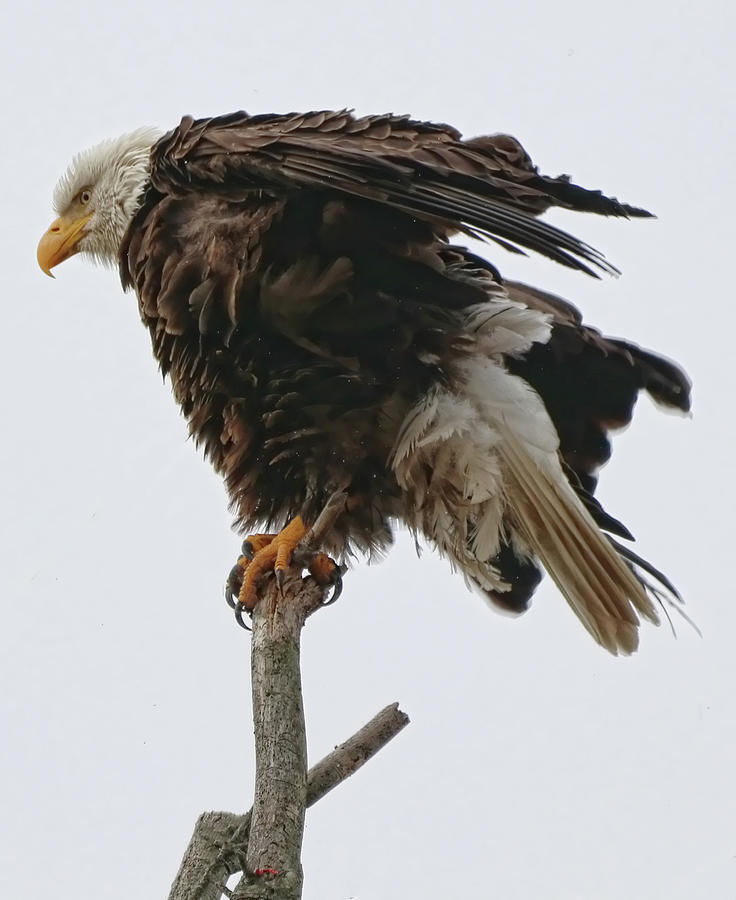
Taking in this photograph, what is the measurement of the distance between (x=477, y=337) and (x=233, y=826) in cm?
139

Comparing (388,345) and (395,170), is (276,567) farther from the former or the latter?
(395,170)

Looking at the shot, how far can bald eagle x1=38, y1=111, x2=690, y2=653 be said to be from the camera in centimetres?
324

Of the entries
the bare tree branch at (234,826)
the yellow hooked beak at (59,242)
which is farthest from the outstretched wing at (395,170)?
the bare tree branch at (234,826)

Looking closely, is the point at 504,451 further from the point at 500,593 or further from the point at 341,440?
the point at 500,593

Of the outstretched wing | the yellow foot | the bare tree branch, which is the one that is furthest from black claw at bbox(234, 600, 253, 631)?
the outstretched wing

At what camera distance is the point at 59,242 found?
4.41 metres

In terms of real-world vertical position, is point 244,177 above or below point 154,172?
below

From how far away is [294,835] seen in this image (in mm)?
2615

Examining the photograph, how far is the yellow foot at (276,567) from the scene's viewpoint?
136 inches

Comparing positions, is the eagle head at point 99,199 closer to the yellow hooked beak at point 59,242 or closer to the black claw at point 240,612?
the yellow hooked beak at point 59,242

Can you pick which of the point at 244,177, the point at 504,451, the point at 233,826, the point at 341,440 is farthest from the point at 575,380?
the point at 233,826

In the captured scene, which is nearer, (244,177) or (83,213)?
(244,177)

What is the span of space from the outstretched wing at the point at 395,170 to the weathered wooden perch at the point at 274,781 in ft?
3.35

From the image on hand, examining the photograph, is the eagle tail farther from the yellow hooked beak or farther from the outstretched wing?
the yellow hooked beak
